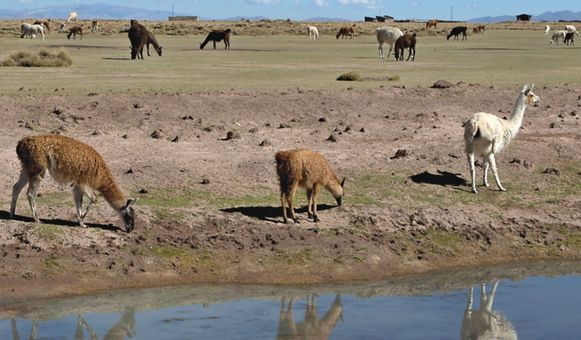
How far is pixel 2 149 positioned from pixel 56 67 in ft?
55.9

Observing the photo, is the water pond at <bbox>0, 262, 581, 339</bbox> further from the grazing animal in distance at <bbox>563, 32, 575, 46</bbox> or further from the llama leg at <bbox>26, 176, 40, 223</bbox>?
the grazing animal in distance at <bbox>563, 32, 575, 46</bbox>

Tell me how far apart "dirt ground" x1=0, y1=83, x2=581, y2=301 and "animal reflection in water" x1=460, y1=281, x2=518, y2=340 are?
1.77 m

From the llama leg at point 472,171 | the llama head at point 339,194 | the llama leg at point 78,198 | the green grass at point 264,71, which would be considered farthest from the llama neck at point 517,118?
the green grass at point 264,71

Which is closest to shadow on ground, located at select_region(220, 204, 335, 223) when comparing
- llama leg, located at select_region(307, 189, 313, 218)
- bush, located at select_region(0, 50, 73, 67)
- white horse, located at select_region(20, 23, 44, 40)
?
llama leg, located at select_region(307, 189, 313, 218)

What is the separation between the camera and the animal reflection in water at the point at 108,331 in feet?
36.1

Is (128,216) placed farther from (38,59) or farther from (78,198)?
(38,59)

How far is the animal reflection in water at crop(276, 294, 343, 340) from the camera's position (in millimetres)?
11414

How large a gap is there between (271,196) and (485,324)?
5060 millimetres

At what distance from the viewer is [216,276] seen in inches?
531

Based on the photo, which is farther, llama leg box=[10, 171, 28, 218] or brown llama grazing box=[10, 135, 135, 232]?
llama leg box=[10, 171, 28, 218]

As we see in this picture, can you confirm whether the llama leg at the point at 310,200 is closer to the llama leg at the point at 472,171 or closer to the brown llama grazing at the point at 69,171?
the brown llama grazing at the point at 69,171

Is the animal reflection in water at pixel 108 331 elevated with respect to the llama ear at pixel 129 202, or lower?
lower

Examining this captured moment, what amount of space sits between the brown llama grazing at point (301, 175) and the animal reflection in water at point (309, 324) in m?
2.21

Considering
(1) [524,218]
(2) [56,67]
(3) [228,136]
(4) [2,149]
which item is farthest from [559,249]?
(2) [56,67]
